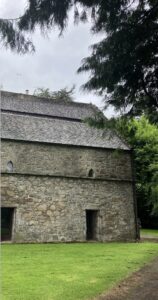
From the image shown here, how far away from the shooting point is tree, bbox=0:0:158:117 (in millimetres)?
7148

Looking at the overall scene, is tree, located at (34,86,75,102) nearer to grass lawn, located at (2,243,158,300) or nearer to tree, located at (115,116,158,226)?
tree, located at (115,116,158,226)

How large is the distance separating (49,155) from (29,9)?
54.5 ft

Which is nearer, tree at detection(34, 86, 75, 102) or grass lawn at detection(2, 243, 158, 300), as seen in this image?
grass lawn at detection(2, 243, 158, 300)

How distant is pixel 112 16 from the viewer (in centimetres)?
780

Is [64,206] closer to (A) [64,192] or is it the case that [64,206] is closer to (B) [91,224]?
(A) [64,192]

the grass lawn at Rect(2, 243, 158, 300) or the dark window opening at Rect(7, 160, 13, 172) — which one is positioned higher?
the dark window opening at Rect(7, 160, 13, 172)

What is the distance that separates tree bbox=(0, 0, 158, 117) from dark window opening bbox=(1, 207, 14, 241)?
13984mm

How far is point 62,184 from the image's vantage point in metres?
23.2

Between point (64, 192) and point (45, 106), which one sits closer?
point (64, 192)

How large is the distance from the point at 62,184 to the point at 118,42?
15.7 meters

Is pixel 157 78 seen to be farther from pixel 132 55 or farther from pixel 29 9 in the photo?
pixel 29 9

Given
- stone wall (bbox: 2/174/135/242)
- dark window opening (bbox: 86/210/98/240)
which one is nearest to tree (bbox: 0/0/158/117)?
stone wall (bbox: 2/174/135/242)

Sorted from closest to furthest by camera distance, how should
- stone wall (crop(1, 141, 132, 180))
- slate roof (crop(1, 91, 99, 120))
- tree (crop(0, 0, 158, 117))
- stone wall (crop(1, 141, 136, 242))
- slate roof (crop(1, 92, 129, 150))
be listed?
tree (crop(0, 0, 158, 117)), stone wall (crop(1, 141, 136, 242)), stone wall (crop(1, 141, 132, 180)), slate roof (crop(1, 92, 129, 150)), slate roof (crop(1, 91, 99, 120))

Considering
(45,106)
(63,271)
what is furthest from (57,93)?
(63,271)
